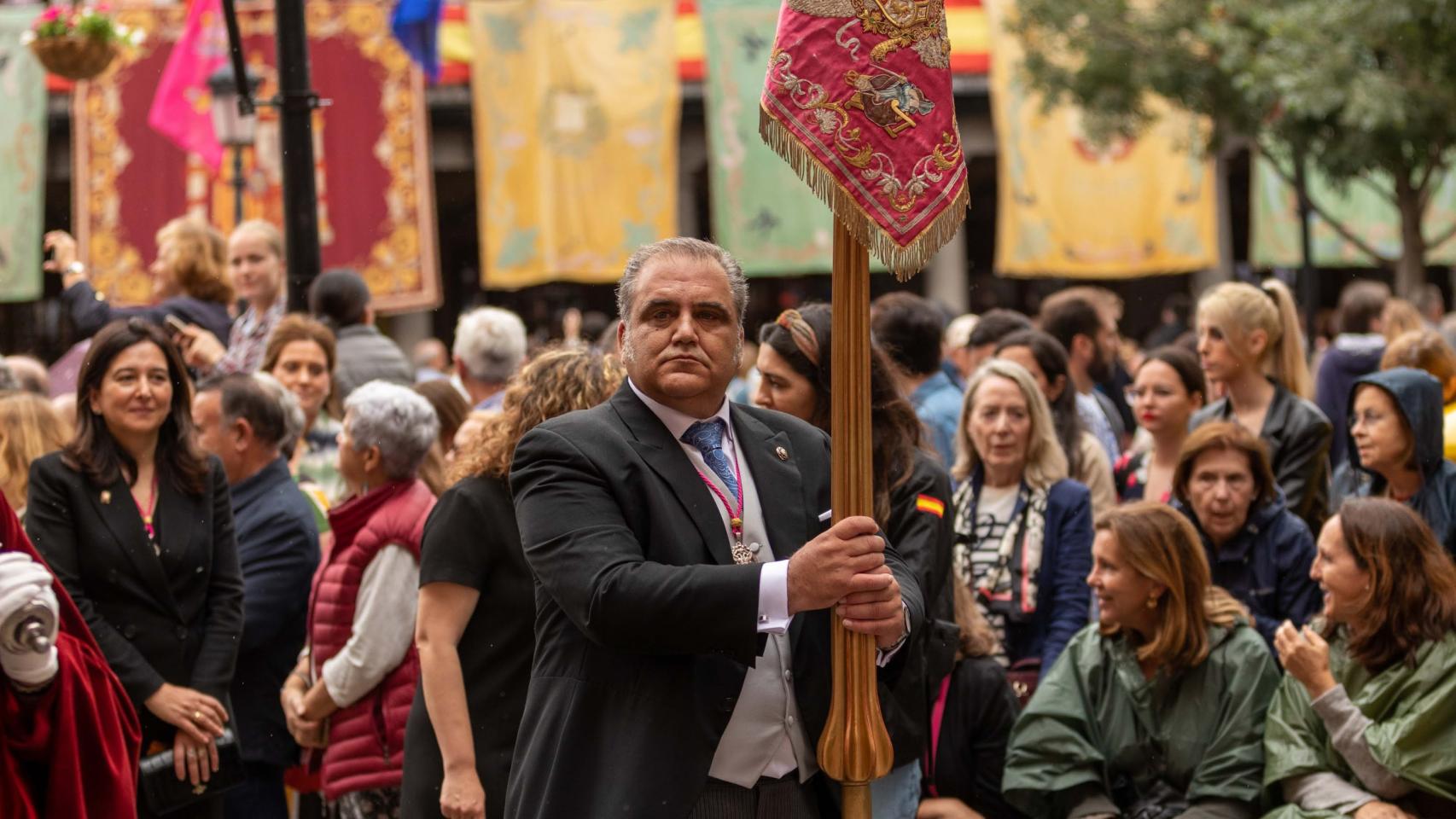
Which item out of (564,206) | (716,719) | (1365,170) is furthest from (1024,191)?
(716,719)

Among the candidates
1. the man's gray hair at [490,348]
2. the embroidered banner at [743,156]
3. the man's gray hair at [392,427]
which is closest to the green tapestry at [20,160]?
the embroidered banner at [743,156]

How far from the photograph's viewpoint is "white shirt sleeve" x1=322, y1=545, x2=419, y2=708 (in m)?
5.53

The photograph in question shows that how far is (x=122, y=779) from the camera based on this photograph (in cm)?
422

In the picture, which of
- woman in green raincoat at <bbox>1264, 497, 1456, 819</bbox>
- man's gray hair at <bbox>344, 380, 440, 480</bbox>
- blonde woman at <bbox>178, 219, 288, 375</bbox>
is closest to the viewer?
woman in green raincoat at <bbox>1264, 497, 1456, 819</bbox>

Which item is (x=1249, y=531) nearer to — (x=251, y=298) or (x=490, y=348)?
(x=490, y=348)

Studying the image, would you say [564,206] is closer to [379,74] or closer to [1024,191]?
[379,74]

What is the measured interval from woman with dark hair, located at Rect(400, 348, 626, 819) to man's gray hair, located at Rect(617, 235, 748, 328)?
1213 mm

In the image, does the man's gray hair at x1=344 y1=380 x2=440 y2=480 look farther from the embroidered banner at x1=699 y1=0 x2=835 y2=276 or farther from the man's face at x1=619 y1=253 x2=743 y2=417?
the embroidered banner at x1=699 y1=0 x2=835 y2=276

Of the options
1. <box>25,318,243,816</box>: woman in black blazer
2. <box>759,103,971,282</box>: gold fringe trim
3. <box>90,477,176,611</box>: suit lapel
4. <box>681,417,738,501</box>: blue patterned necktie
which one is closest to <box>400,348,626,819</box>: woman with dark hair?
<box>25,318,243,816</box>: woman in black blazer

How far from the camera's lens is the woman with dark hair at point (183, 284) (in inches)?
334

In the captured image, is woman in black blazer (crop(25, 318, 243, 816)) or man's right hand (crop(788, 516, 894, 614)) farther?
woman in black blazer (crop(25, 318, 243, 816))

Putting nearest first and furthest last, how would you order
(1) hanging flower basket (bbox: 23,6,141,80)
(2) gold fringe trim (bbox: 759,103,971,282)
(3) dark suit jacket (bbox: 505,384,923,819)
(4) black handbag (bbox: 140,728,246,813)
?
(3) dark suit jacket (bbox: 505,384,923,819) < (2) gold fringe trim (bbox: 759,103,971,282) < (4) black handbag (bbox: 140,728,246,813) < (1) hanging flower basket (bbox: 23,6,141,80)

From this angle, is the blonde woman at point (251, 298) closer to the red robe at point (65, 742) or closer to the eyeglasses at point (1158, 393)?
the eyeglasses at point (1158, 393)

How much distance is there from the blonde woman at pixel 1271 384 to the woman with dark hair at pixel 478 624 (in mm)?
3222
